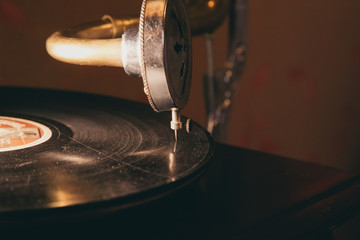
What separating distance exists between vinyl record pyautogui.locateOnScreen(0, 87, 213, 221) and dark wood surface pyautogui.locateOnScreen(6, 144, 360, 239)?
0.07 feet

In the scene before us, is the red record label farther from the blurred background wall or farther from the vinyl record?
the blurred background wall

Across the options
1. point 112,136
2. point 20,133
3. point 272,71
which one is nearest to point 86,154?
point 112,136

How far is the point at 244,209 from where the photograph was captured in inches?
29.1

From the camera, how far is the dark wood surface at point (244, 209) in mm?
626

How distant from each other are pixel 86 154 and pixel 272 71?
1.62 meters

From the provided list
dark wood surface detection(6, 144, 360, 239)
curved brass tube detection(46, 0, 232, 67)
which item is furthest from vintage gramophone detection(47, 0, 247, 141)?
dark wood surface detection(6, 144, 360, 239)

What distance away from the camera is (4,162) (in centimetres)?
73

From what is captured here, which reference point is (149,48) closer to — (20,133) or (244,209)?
(244,209)

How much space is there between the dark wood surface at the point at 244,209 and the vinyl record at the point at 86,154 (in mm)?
22

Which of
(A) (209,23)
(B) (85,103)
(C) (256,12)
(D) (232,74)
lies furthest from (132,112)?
(C) (256,12)

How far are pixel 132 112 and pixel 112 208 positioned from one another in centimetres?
48

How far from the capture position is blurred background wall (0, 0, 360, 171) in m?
1.41

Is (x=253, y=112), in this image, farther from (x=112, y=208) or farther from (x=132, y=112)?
(x=112, y=208)

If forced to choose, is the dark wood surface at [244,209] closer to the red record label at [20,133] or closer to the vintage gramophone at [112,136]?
the vintage gramophone at [112,136]
